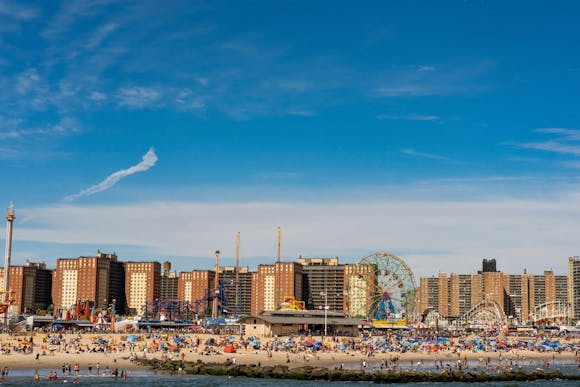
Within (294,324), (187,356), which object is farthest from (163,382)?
(294,324)

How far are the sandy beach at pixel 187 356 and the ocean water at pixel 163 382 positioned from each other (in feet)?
20.1

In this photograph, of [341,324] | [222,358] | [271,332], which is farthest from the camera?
[341,324]

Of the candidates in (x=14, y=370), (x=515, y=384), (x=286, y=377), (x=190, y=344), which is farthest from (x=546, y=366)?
(x=14, y=370)

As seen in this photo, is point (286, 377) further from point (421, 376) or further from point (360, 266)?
point (360, 266)

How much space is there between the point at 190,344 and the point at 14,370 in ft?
118

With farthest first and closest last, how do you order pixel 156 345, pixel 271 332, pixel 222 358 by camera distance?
pixel 271 332
pixel 156 345
pixel 222 358

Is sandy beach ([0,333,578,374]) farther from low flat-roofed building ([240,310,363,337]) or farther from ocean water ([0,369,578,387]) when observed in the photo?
low flat-roofed building ([240,310,363,337])

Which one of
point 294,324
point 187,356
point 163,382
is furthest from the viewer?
point 294,324

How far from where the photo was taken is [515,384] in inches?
3145

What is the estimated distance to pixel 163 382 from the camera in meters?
72.2

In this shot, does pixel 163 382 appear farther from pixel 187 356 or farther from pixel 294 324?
pixel 294 324

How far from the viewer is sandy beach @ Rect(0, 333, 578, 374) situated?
285ft

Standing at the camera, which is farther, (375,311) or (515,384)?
(375,311)

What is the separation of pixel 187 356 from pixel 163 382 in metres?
24.7
